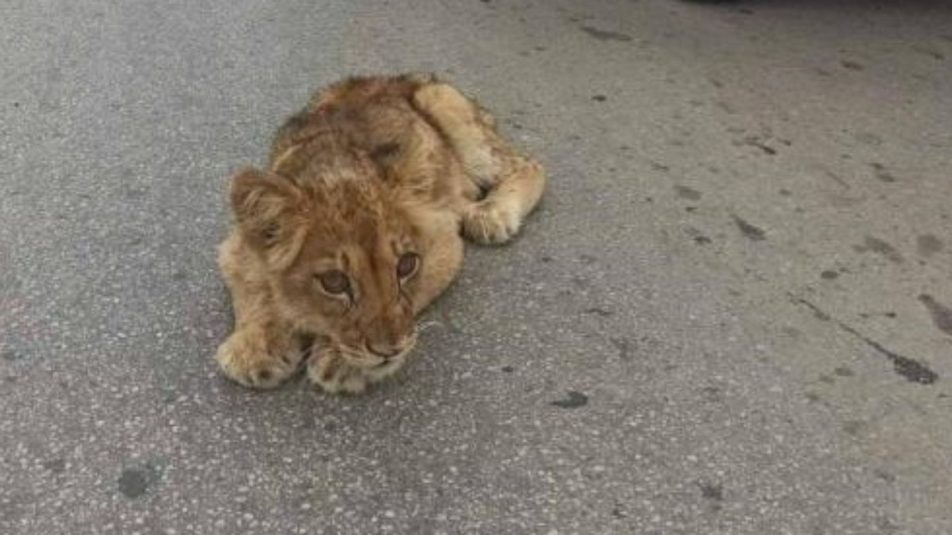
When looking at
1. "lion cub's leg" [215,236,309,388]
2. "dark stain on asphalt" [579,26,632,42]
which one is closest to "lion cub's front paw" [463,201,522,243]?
"lion cub's leg" [215,236,309,388]

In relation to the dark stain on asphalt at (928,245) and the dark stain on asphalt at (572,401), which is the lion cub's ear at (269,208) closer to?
the dark stain on asphalt at (572,401)

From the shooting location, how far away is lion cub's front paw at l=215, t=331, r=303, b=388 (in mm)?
3391

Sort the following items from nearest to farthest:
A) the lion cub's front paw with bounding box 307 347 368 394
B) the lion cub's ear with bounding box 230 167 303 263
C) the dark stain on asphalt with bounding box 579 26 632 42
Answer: the lion cub's ear with bounding box 230 167 303 263, the lion cub's front paw with bounding box 307 347 368 394, the dark stain on asphalt with bounding box 579 26 632 42

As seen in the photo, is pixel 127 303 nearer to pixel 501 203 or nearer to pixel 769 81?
pixel 501 203

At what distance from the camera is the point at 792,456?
325 cm

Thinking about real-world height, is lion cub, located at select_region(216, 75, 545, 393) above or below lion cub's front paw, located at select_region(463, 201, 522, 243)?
above

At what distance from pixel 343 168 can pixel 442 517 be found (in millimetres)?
1032

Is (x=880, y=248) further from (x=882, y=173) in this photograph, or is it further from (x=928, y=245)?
(x=882, y=173)

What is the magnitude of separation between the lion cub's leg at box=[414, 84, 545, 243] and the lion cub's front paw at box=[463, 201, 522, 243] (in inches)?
1.2

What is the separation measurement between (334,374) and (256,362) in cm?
22

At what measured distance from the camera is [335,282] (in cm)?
320

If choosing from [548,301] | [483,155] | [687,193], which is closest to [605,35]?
[687,193]

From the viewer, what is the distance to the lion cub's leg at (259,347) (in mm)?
3395

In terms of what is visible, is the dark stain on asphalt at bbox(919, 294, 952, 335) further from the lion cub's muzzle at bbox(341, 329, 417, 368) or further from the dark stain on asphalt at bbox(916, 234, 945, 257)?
the lion cub's muzzle at bbox(341, 329, 417, 368)
